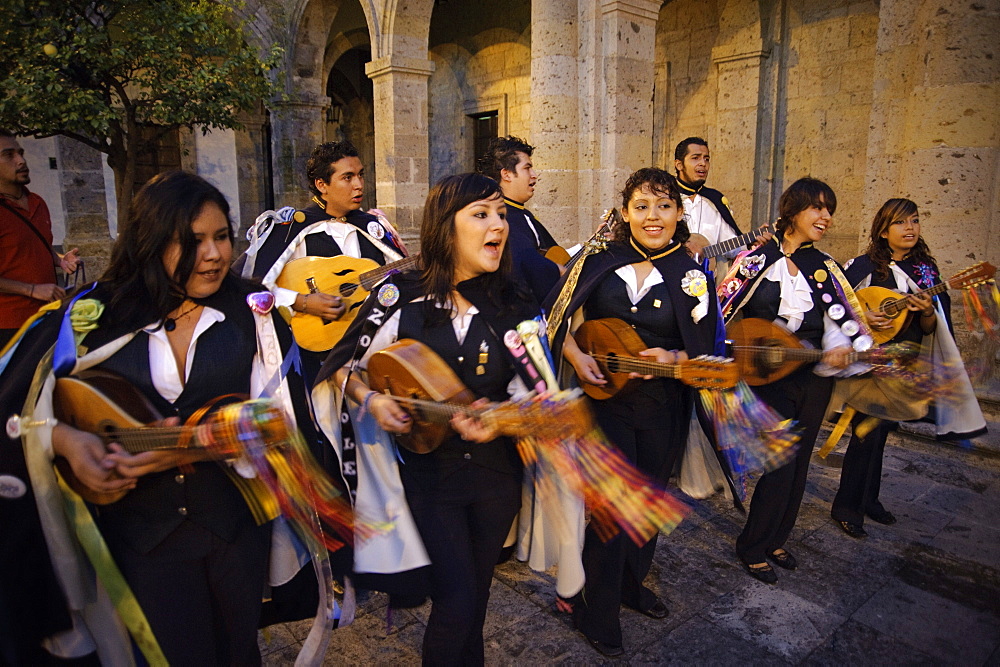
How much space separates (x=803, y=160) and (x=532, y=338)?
8.59 meters

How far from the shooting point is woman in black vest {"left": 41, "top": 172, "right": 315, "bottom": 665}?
1.96 metres

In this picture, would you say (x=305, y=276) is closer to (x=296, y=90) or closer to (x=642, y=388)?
(x=642, y=388)

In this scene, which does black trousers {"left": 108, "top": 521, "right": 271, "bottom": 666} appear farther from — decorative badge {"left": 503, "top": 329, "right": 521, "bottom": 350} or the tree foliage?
the tree foliage

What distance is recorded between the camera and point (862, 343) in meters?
3.63

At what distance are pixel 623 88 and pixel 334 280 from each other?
182 inches

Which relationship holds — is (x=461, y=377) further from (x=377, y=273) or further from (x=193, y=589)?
(x=377, y=273)

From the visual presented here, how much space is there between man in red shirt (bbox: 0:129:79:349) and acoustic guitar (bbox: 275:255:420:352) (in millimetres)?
1487

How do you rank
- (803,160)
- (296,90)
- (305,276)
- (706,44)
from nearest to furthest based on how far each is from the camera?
1. (305,276)
2. (803,160)
3. (706,44)
4. (296,90)

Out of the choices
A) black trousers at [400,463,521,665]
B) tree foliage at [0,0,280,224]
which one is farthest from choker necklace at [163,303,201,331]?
tree foliage at [0,0,280,224]

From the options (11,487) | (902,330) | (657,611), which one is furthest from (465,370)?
(902,330)

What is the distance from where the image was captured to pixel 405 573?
94.7 inches

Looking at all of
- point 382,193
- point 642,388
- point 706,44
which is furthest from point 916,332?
point 382,193

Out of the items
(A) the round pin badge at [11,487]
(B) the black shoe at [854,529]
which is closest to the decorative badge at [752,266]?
(B) the black shoe at [854,529]

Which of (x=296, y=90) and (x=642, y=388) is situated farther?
(x=296, y=90)
